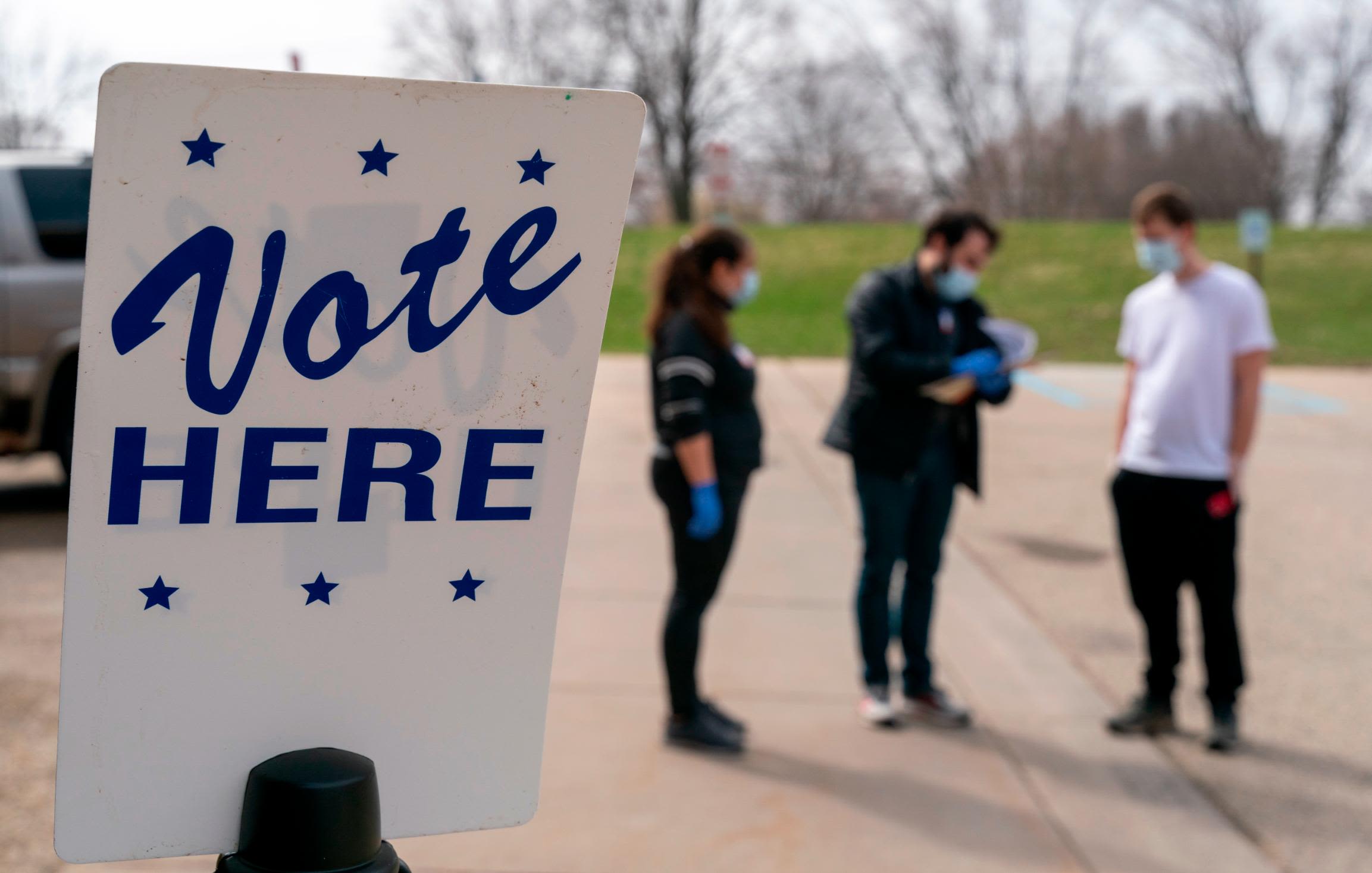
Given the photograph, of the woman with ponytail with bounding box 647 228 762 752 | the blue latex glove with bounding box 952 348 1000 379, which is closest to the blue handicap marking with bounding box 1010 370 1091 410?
the blue latex glove with bounding box 952 348 1000 379

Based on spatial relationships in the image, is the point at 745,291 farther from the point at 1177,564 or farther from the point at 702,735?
the point at 1177,564

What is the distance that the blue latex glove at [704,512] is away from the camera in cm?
377

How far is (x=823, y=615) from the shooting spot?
5.49m

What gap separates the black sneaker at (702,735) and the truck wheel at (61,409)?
4.58 m

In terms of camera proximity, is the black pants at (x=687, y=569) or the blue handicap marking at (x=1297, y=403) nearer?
the black pants at (x=687, y=569)

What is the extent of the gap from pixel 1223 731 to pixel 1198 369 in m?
1.20

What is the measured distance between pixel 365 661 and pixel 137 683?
8.5 inches

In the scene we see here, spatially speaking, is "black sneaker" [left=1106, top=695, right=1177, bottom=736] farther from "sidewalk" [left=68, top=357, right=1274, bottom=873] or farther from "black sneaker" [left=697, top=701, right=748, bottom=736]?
"black sneaker" [left=697, top=701, right=748, bottom=736]

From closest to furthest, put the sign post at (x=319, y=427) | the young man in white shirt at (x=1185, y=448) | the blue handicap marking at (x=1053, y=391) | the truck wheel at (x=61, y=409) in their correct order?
the sign post at (x=319, y=427)
the young man in white shirt at (x=1185, y=448)
the truck wheel at (x=61, y=409)
the blue handicap marking at (x=1053, y=391)

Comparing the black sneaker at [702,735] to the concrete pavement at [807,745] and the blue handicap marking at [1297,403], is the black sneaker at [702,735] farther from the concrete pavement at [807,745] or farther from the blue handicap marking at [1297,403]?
the blue handicap marking at [1297,403]

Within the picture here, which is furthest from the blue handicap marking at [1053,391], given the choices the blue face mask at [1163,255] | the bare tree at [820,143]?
the bare tree at [820,143]

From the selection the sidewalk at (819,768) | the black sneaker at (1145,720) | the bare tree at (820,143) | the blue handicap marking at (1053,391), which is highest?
the bare tree at (820,143)

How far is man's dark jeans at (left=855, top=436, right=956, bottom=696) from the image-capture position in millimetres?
4117

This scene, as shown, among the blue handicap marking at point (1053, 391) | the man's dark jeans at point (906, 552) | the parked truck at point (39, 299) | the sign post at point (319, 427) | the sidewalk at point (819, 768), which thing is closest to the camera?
the sign post at point (319, 427)
